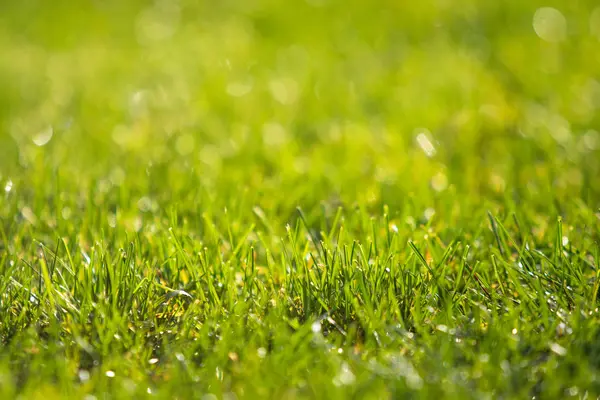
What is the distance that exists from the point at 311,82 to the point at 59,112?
4.37 feet

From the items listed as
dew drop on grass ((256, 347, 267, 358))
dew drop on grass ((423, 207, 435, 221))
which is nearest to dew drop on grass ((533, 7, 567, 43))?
dew drop on grass ((423, 207, 435, 221))

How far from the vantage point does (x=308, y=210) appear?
266 centimetres

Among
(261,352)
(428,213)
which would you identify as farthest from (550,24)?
(261,352)

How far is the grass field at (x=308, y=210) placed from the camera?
1699mm

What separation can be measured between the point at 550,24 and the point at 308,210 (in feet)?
9.92

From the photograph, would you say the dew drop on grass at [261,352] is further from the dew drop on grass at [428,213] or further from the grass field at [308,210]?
the dew drop on grass at [428,213]

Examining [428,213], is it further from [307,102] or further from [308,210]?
[307,102]

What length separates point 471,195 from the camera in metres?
2.73

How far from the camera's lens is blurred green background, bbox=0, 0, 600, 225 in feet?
9.36

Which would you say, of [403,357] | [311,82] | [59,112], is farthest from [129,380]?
[311,82]

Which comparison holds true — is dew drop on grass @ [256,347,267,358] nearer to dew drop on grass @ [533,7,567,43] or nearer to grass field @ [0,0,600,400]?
grass field @ [0,0,600,400]

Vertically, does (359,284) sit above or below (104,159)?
above

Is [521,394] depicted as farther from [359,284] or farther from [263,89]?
[263,89]

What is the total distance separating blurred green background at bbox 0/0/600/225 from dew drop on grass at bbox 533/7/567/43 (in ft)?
0.07
